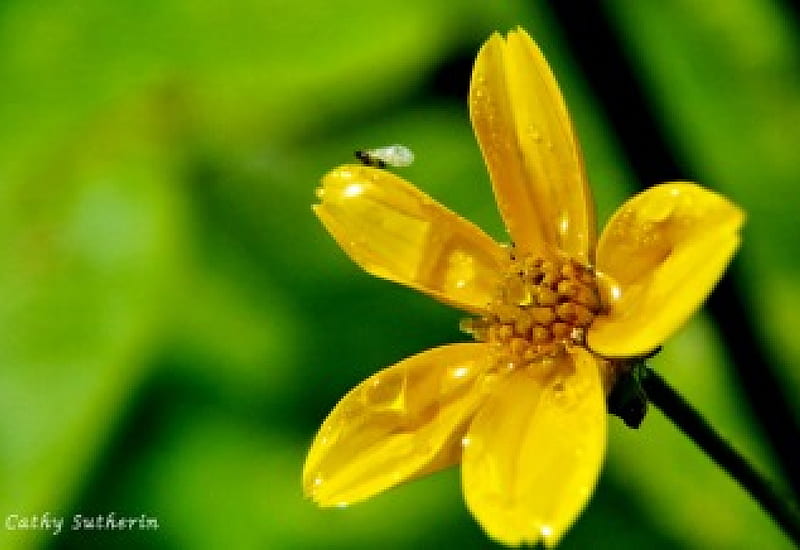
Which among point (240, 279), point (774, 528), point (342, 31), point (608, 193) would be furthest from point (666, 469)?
point (342, 31)

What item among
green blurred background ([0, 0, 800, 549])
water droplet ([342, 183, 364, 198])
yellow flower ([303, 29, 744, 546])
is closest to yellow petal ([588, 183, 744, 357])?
yellow flower ([303, 29, 744, 546])

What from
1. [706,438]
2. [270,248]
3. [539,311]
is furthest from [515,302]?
[270,248]

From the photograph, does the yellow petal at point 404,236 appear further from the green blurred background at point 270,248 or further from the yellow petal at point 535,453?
the green blurred background at point 270,248

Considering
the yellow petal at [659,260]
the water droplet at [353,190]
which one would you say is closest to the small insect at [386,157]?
the water droplet at [353,190]

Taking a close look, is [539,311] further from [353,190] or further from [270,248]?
[270,248]

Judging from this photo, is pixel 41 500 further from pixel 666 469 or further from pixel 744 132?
pixel 744 132

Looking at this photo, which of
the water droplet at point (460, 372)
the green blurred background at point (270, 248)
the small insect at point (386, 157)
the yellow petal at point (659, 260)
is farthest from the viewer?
the green blurred background at point (270, 248)
